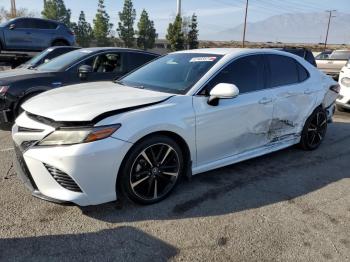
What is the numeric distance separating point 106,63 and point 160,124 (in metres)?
4.24

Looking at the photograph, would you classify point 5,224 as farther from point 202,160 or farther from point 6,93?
point 6,93

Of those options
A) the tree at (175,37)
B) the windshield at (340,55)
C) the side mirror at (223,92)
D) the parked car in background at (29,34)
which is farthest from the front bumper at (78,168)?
the tree at (175,37)

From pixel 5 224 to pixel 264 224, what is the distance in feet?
→ 7.78

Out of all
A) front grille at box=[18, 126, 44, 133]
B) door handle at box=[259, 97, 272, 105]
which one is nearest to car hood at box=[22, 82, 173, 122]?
front grille at box=[18, 126, 44, 133]

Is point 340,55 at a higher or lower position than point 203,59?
lower

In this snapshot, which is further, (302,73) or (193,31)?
(193,31)

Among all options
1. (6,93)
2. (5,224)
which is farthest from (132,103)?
(6,93)

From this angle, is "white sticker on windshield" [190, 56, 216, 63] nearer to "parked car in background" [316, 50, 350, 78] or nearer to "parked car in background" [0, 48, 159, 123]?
"parked car in background" [0, 48, 159, 123]

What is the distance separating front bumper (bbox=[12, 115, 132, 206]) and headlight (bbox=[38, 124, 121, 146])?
4 cm

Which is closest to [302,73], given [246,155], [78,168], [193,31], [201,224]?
[246,155]

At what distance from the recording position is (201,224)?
11.3 feet

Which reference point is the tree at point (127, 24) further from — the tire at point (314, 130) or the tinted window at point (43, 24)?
the tire at point (314, 130)

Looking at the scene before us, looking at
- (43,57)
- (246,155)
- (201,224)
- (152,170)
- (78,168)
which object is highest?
(43,57)

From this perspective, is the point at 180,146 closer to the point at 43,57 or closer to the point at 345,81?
the point at 43,57
